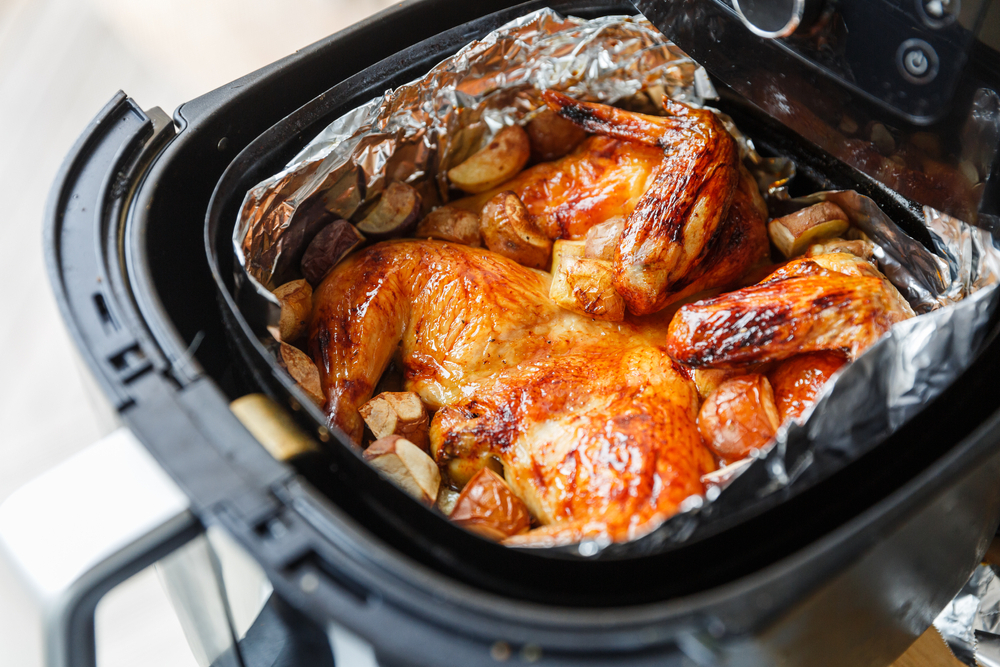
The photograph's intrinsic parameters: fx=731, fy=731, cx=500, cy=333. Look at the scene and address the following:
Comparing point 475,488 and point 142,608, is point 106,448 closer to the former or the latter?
point 475,488

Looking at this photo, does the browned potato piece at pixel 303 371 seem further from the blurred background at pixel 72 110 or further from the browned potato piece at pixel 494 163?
the blurred background at pixel 72 110

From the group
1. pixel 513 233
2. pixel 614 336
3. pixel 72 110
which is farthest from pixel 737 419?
pixel 72 110

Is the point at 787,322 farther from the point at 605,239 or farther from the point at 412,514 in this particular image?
the point at 412,514

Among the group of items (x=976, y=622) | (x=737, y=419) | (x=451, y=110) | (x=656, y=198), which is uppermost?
(x=451, y=110)

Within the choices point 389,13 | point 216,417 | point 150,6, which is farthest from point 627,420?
point 150,6

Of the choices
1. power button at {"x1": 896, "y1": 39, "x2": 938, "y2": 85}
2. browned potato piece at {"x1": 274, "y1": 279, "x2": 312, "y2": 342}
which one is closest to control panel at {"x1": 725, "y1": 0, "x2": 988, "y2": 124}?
power button at {"x1": 896, "y1": 39, "x2": 938, "y2": 85}

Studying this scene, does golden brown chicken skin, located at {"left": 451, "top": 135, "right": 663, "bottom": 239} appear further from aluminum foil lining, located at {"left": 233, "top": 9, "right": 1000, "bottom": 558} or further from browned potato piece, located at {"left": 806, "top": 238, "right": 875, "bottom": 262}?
browned potato piece, located at {"left": 806, "top": 238, "right": 875, "bottom": 262}
